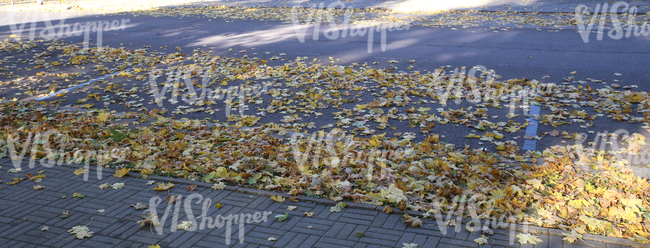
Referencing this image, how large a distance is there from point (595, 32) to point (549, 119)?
718 centimetres

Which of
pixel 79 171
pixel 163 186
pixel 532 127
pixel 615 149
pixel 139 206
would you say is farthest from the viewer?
pixel 532 127

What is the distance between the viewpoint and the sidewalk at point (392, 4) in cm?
1619

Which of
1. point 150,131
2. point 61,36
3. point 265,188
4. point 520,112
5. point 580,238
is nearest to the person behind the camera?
point 580,238

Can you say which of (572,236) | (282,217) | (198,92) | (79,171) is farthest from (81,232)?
(198,92)

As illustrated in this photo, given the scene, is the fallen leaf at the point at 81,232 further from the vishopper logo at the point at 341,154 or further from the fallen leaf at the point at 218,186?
the vishopper logo at the point at 341,154

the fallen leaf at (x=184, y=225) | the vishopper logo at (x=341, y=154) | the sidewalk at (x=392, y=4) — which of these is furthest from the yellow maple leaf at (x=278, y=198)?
the sidewalk at (x=392, y=4)

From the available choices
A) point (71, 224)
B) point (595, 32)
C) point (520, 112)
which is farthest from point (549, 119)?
point (595, 32)

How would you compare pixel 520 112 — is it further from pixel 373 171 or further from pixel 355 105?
pixel 373 171

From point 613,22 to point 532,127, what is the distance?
9.39 meters

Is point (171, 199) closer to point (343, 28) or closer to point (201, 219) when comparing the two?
point (201, 219)

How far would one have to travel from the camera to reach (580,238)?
3422 millimetres

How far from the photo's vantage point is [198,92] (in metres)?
8.25

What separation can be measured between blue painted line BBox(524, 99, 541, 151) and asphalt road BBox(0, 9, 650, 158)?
0.24ft

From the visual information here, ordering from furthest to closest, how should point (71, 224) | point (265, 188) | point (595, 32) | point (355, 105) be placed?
point (595, 32)
point (355, 105)
point (265, 188)
point (71, 224)
